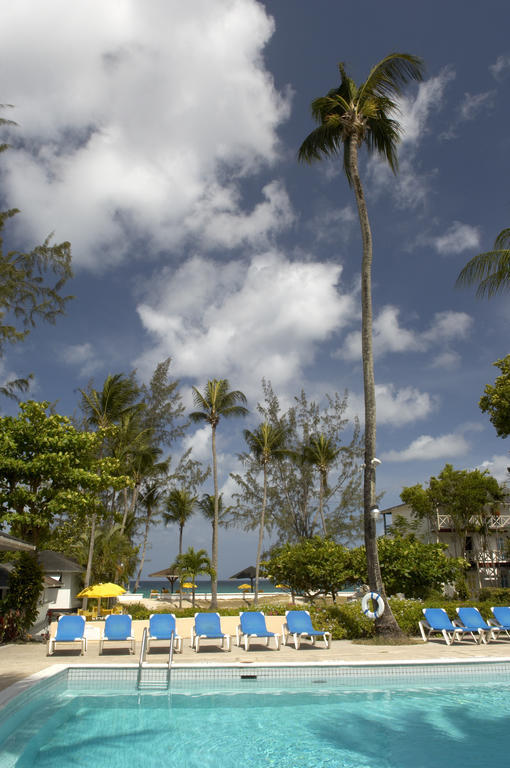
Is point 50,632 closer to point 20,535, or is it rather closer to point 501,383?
point 20,535

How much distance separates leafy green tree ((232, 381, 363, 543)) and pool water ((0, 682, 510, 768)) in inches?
970

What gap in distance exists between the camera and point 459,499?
995 inches

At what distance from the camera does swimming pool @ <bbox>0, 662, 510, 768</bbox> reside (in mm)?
5602

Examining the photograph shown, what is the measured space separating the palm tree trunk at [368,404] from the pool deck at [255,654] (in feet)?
3.30

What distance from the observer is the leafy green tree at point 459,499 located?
25.1 meters

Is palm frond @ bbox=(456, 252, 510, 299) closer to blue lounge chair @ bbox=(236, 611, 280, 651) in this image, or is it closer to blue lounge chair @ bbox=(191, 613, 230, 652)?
blue lounge chair @ bbox=(236, 611, 280, 651)

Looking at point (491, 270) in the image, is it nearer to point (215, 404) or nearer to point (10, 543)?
point (10, 543)

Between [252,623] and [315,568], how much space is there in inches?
167

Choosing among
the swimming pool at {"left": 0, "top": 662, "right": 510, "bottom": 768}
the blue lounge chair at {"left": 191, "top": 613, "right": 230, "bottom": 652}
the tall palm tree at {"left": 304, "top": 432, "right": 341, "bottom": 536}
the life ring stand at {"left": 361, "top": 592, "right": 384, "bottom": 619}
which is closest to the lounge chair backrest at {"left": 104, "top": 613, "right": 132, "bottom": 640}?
the blue lounge chair at {"left": 191, "top": 613, "right": 230, "bottom": 652}

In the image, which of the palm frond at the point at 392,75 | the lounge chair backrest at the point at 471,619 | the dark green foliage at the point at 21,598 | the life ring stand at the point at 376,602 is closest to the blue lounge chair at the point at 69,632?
the dark green foliage at the point at 21,598

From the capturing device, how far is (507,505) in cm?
2720

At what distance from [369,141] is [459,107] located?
2643 mm

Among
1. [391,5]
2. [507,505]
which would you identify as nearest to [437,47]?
[391,5]

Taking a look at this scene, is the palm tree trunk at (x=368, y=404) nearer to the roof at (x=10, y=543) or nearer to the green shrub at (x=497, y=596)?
the green shrub at (x=497, y=596)
